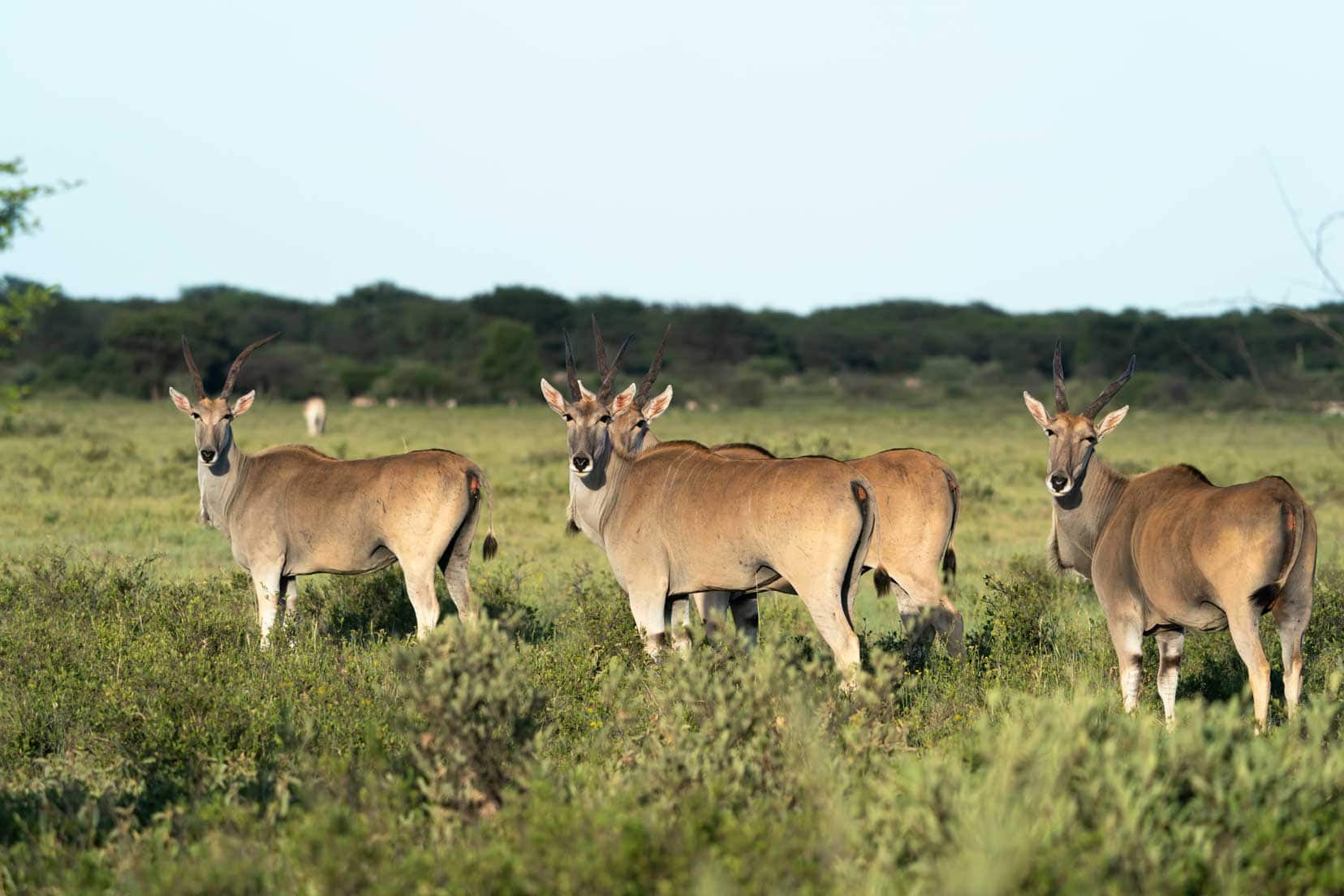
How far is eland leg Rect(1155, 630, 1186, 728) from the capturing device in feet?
24.1

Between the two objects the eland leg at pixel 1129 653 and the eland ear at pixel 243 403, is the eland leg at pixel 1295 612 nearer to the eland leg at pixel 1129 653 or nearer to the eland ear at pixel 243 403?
the eland leg at pixel 1129 653

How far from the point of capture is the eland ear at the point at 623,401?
8.69 m

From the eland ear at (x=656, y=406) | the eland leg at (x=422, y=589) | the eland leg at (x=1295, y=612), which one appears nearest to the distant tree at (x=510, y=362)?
the eland ear at (x=656, y=406)

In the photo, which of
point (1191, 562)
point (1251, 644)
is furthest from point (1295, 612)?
point (1191, 562)

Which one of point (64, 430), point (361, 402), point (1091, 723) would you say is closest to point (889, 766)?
point (1091, 723)

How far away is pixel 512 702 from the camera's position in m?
5.59

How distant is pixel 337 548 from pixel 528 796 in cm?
430

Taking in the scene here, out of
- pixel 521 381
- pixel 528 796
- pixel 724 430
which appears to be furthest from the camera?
pixel 521 381

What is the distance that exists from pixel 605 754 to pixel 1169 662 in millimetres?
3146

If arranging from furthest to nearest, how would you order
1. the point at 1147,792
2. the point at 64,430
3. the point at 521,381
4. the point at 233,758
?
1. the point at 521,381
2. the point at 64,430
3. the point at 233,758
4. the point at 1147,792

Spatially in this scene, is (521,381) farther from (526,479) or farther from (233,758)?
(233,758)

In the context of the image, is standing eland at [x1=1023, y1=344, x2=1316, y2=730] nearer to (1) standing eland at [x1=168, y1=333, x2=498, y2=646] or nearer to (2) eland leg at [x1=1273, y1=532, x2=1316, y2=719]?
(2) eland leg at [x1=1273, y1=532, x2=1316, y2=719]

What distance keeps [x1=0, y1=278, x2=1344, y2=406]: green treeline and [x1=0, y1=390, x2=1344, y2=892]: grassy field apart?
41613 mm

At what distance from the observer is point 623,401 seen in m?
8.84
